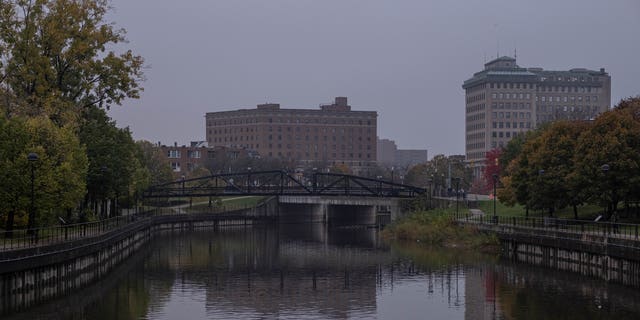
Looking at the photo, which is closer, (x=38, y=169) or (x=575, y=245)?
(x=38, y=169)

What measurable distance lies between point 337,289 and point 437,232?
35.3 m

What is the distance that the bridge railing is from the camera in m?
61.0

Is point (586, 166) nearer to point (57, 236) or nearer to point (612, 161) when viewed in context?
point (612, 161)

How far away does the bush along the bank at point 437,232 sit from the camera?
3310 inches

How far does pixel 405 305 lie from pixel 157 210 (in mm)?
84373

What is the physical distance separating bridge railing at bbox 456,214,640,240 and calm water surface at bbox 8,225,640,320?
12.9 feet

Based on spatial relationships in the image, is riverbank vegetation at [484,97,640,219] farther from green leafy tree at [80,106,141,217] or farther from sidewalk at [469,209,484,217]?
green leafy tree at [80,106,141,217]

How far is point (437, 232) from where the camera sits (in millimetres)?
91062

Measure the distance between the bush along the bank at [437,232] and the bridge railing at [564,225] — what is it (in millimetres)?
1246

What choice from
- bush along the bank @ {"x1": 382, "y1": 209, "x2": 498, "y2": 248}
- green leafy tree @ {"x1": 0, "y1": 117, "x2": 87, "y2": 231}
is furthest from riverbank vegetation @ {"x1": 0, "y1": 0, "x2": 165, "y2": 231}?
bush along the bank @ {"x1": 382, "y1": 209, "x2": 498, "y2": 248}

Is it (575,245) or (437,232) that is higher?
(575,245)

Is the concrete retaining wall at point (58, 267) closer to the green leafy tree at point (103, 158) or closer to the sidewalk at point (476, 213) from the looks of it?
the green leafy tree at point (103, 158)

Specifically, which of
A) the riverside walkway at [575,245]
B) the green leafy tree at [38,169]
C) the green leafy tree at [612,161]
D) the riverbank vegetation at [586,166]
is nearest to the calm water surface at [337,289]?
the riverside walkway at [575,245]

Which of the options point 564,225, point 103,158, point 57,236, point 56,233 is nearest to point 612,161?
point 564,225
